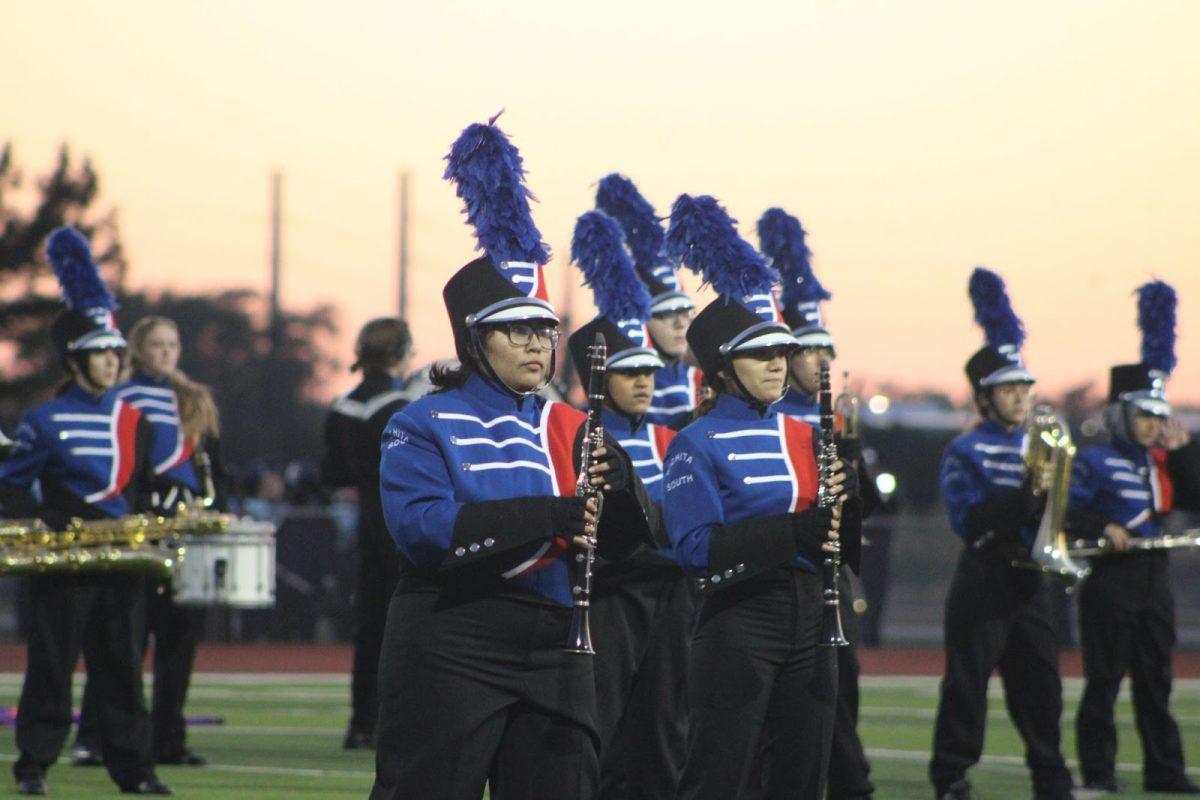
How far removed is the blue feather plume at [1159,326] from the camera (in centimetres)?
1123

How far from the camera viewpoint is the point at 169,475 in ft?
34.8

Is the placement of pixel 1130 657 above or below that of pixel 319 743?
above

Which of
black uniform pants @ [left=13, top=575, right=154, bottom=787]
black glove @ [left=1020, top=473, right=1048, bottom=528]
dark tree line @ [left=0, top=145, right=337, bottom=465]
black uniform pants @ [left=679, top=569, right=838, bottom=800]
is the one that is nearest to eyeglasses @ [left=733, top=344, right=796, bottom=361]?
black uniform pants @ [left=679, top=569, right=838, bottom=800]

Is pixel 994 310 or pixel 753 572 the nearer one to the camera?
pixel 753 572

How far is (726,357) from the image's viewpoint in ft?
23.3

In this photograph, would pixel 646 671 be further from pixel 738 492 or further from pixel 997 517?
pixel 997 517

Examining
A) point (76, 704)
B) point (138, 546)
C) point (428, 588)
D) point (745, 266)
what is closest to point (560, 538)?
point (428, 588)

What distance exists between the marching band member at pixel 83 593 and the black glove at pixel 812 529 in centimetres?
396

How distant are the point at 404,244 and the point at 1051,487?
31.5 metres

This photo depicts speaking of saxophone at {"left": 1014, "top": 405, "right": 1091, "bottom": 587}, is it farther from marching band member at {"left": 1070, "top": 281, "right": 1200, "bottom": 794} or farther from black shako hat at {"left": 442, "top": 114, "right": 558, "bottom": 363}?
black shako hat at {"left": 442, "top": 114, "right": 558, "bottom": 363}

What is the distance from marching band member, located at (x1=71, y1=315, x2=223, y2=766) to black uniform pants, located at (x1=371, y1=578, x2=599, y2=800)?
523cm

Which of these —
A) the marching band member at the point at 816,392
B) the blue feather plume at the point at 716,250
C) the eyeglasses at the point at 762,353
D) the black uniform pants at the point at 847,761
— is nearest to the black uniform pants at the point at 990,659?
the marching band member at the point at 816,392

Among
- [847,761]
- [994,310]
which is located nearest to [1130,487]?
[994,310]

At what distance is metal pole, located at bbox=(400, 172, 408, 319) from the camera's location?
39656 millimetres
